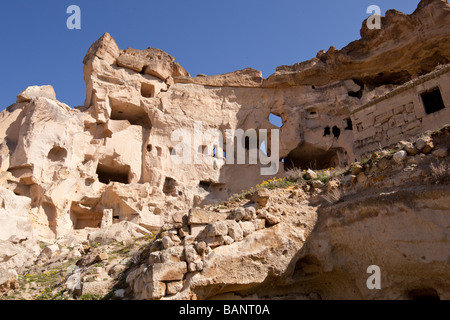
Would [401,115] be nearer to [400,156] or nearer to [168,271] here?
[400,156]

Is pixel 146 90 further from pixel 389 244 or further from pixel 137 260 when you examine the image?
pixel 389 244

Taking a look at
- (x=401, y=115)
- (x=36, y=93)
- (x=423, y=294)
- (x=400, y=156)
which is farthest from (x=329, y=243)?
(x=36, y=93)

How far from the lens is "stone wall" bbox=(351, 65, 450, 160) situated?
802 centimetres

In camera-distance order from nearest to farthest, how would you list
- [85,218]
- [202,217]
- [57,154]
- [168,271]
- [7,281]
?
[168,271], [202,217], [7,281], [57,154], [85,218]

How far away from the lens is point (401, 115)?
851 centimetres

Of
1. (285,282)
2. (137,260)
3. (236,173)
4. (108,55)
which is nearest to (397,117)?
(285,282)

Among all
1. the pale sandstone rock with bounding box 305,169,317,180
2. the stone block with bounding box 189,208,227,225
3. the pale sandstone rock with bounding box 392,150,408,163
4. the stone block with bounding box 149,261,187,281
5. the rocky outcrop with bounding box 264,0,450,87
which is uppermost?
the rocky outcrop with bounding box 264,0,450,87

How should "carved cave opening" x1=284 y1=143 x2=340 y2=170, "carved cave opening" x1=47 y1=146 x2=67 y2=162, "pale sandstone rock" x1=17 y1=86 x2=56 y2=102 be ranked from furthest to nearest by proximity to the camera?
1. "carved cave opening" x1=284 y1=143 x2=340 y2=170
2. "pale sandstone rock" x1=17 y1=86 x2=56 y2=102
3. "carved cave opening" x1=47 y1=146 x2=67 y2=162

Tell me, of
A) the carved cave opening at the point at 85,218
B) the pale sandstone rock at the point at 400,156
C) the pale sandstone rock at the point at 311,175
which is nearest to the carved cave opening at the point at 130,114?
the carved cave opening at the point at 85,218

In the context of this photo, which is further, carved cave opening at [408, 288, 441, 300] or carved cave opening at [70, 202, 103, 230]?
carved cave opening at [70, 202, 103, 230]

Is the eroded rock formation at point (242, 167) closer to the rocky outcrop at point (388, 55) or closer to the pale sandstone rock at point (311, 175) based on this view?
the rocky outcrop at point (388, 55)

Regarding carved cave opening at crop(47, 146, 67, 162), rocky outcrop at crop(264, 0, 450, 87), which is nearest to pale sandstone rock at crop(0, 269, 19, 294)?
carved cave opening at crop(47, 146, 67, 162)

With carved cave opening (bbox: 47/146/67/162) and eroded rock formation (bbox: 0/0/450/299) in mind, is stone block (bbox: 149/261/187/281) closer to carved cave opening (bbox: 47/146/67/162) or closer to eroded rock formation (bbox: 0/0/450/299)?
eroded rock formation (bbox: 0/0/450/299)

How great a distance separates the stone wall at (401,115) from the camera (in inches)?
316
